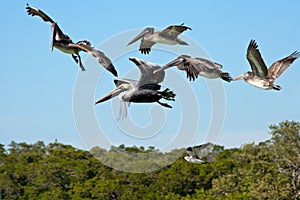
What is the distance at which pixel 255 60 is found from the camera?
432 inches

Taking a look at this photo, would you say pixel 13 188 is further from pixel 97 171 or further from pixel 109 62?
pixel 109 62

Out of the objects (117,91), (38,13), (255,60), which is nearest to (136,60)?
(117,91)

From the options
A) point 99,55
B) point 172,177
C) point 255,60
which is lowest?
point 99,55

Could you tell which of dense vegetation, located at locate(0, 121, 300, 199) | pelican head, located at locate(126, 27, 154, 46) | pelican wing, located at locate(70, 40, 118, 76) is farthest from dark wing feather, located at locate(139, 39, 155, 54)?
dense vegetation, located at locate(0, 121, 300, 199)

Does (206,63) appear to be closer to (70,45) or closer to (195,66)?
(195,66)

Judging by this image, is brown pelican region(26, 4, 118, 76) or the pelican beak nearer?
brown pelican region(26, 4, 118, 76)

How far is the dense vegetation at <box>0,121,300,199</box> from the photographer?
48.7 meters

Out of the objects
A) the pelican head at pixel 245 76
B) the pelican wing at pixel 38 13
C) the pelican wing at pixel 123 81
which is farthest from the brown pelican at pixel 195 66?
the pelican head at pixel 245 76

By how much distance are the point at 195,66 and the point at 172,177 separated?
155 feet

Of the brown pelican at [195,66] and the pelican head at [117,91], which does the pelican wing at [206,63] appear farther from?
the pelican head at [117,91]

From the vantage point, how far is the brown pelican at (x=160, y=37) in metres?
9.18

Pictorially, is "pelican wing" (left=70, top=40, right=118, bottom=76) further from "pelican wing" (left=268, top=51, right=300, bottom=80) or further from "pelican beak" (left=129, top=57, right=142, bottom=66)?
"pelican wing" (left=268, top=51, right=300, bottom=80)

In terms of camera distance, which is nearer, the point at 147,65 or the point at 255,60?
the point at 147,65

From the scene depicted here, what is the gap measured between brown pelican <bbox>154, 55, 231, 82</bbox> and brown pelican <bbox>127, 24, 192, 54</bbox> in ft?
2.07
